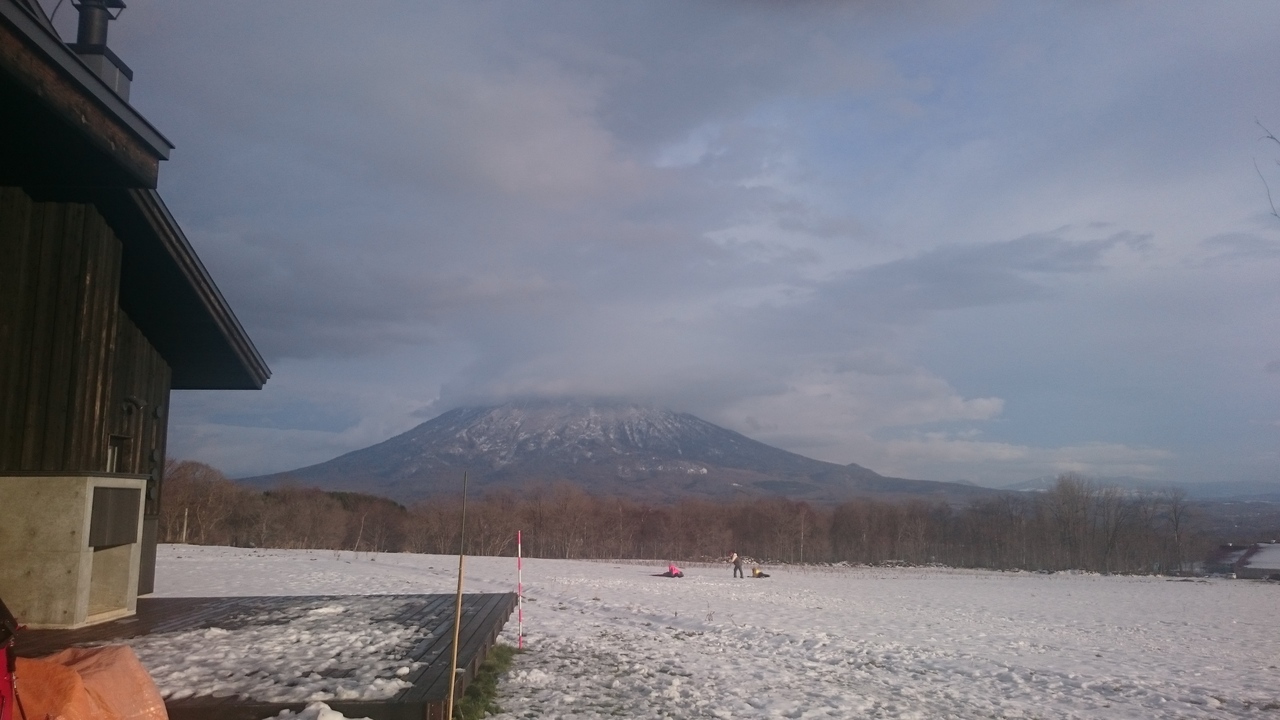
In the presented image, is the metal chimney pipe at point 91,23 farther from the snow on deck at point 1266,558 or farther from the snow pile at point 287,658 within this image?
the snow on deck at point 1266,558

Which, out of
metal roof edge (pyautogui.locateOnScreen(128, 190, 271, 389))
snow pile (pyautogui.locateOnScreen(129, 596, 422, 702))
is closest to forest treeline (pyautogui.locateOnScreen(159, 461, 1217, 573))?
metal roof edge (pyautogui.locateOnScreen(128, 190, 271, 389))

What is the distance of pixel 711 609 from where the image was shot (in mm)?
19047

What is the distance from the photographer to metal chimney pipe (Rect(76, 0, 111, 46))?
9.91 meters

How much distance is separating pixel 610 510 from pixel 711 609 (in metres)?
77.0

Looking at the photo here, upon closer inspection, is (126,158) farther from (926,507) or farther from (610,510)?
(926,507)

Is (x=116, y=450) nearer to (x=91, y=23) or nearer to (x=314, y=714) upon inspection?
(x=91, y=23)

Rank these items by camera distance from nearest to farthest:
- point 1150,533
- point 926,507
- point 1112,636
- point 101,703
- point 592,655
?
point 101,703 → point 592,655 → point 1112,636 → point 1150,533 → point 926,507

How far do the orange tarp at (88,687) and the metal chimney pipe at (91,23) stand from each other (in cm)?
807

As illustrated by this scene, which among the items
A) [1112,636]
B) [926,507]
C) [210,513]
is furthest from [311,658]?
[926,507]

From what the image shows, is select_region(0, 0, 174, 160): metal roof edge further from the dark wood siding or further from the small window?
the small window

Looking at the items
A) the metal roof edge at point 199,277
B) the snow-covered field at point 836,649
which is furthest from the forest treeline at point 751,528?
the metal roof edge at point 199,277

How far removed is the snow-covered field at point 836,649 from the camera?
9.07 metres

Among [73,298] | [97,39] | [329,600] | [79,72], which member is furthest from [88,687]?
[97,39]

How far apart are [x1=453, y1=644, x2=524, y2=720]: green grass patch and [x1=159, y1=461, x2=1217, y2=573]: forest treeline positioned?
52274 millimetres
